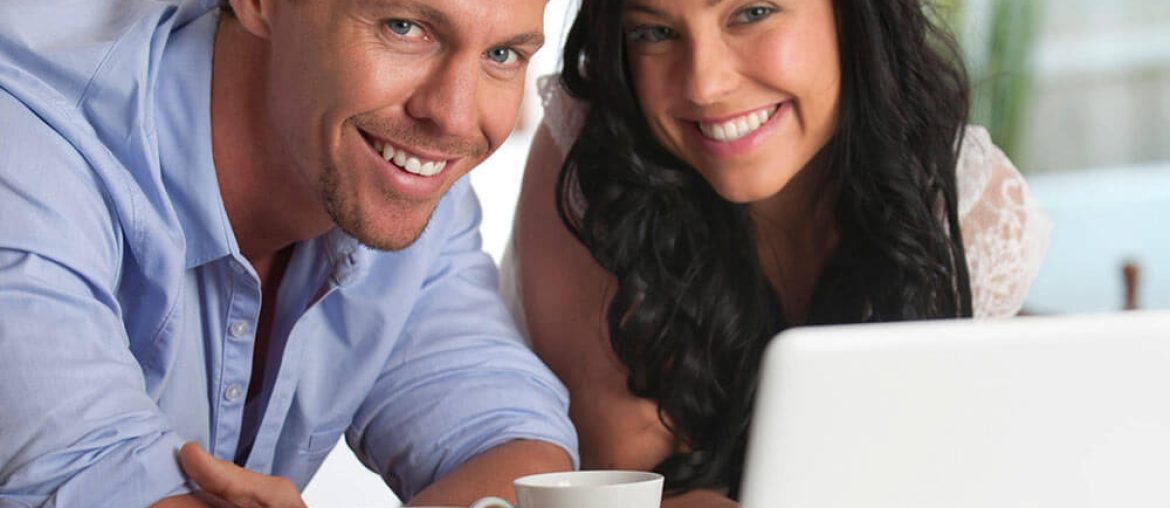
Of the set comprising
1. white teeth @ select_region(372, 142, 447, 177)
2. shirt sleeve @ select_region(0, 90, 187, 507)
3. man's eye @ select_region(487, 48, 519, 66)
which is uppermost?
man's eye @ select_region(487, 48, 519, 66)

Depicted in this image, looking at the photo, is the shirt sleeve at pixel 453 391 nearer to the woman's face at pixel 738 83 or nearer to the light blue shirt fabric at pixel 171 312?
the light blue shirt fabric at pixel 171 312

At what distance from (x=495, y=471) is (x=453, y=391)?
177 mm

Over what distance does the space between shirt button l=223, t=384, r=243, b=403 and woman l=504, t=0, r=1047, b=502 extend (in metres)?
0.54

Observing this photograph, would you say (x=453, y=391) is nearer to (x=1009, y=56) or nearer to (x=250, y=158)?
(x=250, y=158)

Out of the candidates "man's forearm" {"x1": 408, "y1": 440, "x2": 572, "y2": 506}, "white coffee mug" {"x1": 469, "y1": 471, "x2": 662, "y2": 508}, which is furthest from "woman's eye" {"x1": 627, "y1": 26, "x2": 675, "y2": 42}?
"white coffee mug" {"x1": 469, "y1": 471, "x2": 662, "y2": 508}

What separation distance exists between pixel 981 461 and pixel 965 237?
1.53 meters

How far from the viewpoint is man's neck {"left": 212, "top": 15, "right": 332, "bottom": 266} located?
1.71 meters

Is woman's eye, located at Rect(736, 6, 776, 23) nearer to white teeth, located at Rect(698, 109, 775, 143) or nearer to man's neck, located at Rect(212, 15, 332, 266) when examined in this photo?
white teeth, located at Rect(698, 109, 775, 143)

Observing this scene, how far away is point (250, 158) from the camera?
1.73m

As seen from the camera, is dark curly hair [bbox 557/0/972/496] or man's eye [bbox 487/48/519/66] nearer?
man's eye [bbox 487/48/519/66]

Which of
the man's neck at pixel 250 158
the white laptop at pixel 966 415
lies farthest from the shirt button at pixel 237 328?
the white laptop at pixel 966 415

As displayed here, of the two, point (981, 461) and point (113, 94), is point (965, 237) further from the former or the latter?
point (981, 461)

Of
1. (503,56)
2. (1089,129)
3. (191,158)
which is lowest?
(1089,129)

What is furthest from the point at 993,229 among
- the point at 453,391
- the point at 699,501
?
the point at 453,391
